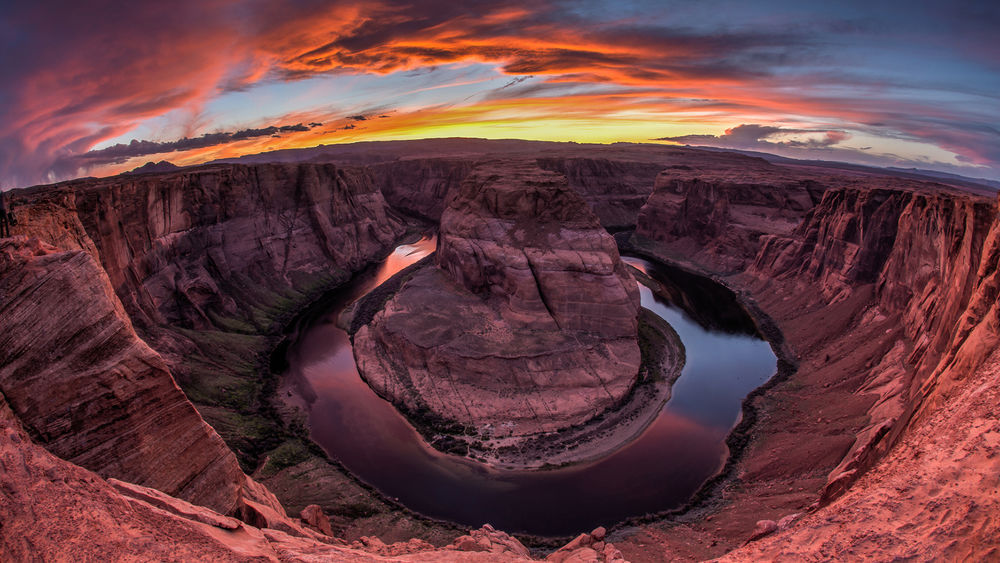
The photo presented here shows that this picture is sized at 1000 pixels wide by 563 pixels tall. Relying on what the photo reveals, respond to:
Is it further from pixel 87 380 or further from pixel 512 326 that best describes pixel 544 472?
pixel 87 380

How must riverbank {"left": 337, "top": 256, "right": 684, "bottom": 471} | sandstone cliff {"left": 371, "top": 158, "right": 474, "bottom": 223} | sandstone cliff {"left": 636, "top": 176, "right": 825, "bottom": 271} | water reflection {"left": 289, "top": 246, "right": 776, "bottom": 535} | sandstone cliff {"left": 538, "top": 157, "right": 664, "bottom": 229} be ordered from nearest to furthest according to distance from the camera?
water reflection {"left": 289, "top": 246, "right": 776, "bottom": 535}, riverbank {"left": 337, "top": 256, "right": 684, "bottom": 471}, sandstone cliff {"left": 636, "top": 176, "right": 825, "bottom": 271}, sandstone cliff {"left": 538, "top": 157, "right": 664, "bottom": 229}, sandstone cliff {"left": 371, "top": 158, "right": 474, "bottom": 223}

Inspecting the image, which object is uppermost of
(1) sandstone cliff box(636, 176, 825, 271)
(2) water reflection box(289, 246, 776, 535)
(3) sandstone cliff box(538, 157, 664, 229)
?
(3) sandstone cliff box(538, 157, 664, 229)

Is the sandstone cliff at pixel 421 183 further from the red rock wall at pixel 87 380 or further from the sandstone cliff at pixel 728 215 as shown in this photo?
the red rock wall at pixel 87 380

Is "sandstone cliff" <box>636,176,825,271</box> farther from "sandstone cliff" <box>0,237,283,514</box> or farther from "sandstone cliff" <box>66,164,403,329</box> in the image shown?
"sandstone cliff" <box>0,237,283,514</box>

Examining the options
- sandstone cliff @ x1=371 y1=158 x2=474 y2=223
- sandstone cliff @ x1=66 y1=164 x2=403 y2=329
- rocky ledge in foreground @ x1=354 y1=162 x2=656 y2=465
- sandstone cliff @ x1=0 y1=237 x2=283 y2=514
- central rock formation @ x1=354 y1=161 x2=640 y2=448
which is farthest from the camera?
sandstone cliff @ x1=371 y1=158 x2=474 y2=223

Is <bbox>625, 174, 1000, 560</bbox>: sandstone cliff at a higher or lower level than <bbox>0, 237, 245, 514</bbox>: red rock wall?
higher

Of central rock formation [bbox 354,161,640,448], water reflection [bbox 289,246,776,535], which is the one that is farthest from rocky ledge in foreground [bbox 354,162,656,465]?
water reflection [bbox 289,246,776,535]
